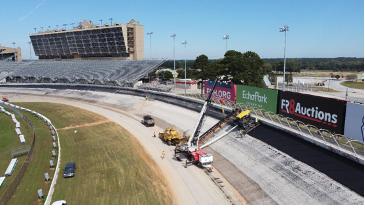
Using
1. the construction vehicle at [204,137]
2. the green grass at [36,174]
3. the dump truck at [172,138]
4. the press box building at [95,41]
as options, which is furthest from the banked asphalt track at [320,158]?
the press box building at [95,41]

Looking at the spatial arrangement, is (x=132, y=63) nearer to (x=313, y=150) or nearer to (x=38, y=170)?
(x=38, y=170)

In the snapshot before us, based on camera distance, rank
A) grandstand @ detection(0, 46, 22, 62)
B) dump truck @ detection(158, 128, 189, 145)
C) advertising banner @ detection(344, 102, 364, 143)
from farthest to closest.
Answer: grandstand @ detection(0, 46, 22, 62), dump truck @ detection(158, 128, 189, 145), advertising banner @ detection(344, 102, 364, 143)

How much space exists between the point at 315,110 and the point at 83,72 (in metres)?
75.9

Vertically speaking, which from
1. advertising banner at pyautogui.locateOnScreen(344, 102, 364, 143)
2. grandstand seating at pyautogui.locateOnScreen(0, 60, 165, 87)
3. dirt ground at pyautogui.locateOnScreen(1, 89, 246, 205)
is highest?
grandstand seating at pyautogui.locateOnScreen(0, 60, 165, 87)

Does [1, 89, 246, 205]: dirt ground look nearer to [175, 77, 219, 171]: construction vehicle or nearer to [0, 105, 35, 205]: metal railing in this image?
[175, 77, 219, 171]: construction vehicle

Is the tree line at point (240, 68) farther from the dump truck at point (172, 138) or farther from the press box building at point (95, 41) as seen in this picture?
the press box building at point (95, 41)

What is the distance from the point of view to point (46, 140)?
30.0 metres

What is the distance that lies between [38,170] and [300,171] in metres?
21.5

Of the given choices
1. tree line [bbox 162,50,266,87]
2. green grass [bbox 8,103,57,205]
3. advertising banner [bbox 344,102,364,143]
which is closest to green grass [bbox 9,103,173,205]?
green grass [bbox 8,103,57,205]

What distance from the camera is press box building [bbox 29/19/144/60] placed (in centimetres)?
9269

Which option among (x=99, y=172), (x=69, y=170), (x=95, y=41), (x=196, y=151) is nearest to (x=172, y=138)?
(x=196, y=151)

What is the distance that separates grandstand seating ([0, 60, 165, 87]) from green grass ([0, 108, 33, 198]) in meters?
32.2

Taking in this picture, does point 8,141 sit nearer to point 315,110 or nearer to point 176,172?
point 176,172
